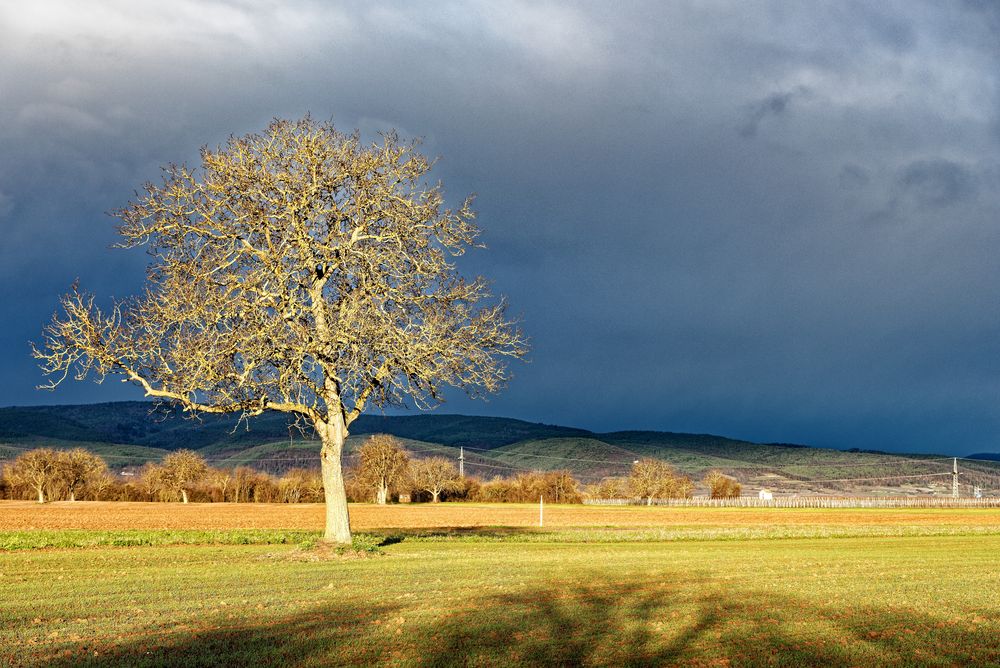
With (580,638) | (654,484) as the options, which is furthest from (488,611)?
(654,484)

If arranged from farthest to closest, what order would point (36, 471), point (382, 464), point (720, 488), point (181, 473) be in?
point (720, 488) < point (382, 464) < point (181, 473) < point (36, 471)

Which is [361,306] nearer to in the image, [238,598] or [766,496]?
[238,598]

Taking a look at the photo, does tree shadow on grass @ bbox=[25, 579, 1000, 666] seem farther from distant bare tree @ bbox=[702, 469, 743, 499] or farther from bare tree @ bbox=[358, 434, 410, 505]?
distant bare tree @ bbox=[702, 469, 743, 499]

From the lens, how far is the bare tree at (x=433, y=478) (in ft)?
380

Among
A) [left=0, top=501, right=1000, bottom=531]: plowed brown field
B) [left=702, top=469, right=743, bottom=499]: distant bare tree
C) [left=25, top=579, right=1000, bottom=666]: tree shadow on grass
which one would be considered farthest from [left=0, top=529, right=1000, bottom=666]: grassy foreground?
[left=702, top=469, right=743, bottom=499]: distant bare tree

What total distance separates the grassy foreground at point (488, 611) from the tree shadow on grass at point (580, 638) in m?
0.04

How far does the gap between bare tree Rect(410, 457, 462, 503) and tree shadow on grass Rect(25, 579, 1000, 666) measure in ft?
334

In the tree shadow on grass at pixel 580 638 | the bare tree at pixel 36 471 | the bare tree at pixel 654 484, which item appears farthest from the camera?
the bare tree at pixel 654 484

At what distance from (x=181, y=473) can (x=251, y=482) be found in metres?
9.09

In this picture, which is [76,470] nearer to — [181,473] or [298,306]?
[181,473]

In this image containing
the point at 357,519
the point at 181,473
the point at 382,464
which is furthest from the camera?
the point at 382,464

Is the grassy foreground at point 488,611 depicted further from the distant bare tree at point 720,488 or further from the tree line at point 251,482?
the distant bare tree at point 720,488

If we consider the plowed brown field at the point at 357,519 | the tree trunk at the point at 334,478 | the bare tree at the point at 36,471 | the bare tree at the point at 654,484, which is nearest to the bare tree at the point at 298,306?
the tree trunk at the point at 334,478

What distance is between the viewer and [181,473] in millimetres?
103375
